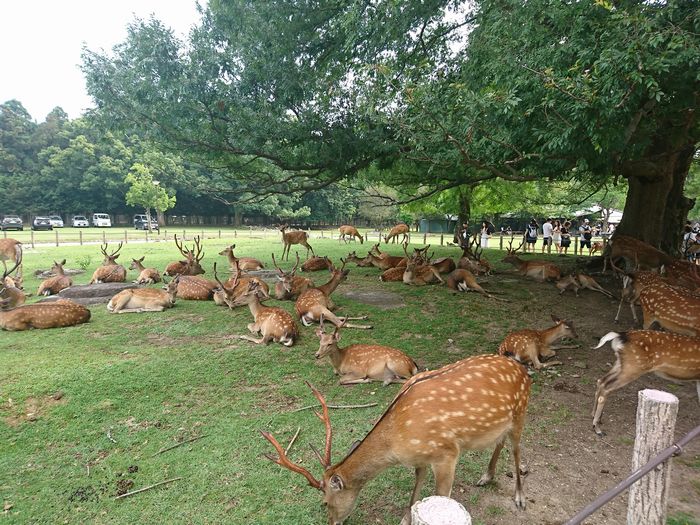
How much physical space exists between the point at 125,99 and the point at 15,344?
3.77 m

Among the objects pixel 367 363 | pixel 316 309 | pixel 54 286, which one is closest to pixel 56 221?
pixel 54 286

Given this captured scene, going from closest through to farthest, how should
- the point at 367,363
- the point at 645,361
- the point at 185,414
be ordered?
the point at 645,361 < the point at 185,414 < the point at 367,363

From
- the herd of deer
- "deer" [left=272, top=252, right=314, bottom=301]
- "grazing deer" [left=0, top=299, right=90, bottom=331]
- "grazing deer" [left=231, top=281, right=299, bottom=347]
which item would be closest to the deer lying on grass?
the herd of deer

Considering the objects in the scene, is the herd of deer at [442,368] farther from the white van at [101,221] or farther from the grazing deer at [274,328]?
the white van at [101,221]

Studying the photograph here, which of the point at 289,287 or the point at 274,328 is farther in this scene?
the point at 289,287

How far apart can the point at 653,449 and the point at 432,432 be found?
1.09 metres

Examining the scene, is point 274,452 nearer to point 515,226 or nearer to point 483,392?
point 483,392

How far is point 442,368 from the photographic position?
2906 millimetres

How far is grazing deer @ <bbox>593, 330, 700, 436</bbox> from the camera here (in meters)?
3.66

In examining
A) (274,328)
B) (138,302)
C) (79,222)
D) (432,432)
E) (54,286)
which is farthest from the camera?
(79,222)

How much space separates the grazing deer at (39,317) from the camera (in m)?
6.18

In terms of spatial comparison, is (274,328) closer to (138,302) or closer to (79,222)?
(138,302)

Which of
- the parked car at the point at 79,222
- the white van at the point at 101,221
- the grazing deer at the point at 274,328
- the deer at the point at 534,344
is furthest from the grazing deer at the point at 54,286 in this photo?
the parked car at the point at 79,222

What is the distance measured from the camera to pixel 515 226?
39.9 metres
